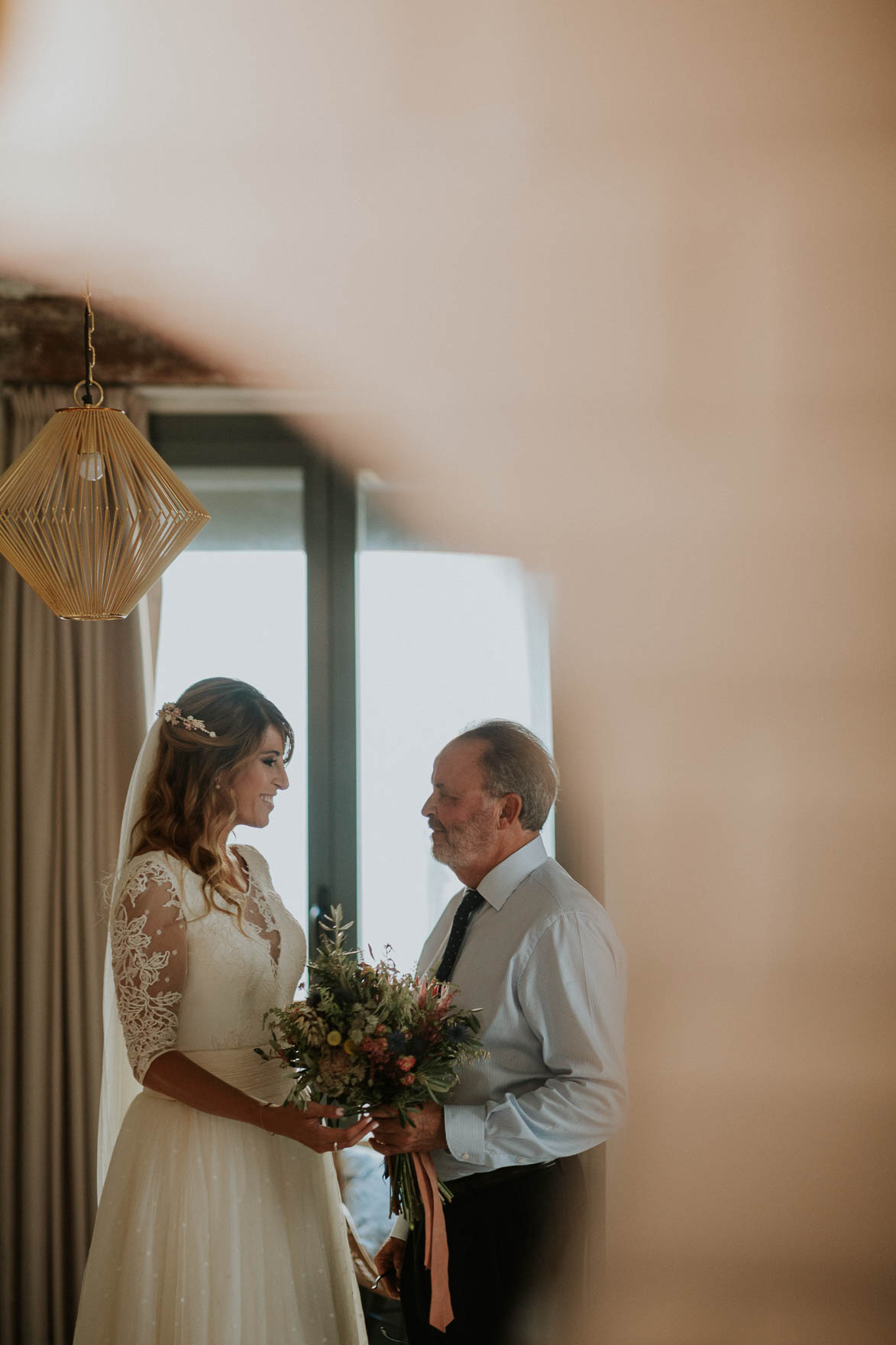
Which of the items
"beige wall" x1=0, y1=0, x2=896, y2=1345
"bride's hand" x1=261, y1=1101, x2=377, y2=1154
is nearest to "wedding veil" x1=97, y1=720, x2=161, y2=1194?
"bride's hand" x1=261, y1=1101, x2=377, y2=1154

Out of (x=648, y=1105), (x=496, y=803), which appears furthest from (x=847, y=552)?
(x=496, y=803)

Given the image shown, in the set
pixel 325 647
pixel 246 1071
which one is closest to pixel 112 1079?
pixel 246 1071

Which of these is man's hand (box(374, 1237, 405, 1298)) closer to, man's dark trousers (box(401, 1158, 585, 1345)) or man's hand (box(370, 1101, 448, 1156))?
man's dark trousers (box(401, 1158, 585, 1345))

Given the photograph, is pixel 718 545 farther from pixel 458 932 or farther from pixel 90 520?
pixel 458 932

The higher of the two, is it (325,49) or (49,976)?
(325,49)

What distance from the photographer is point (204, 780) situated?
210 cm

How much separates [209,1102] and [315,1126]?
9.1 inches

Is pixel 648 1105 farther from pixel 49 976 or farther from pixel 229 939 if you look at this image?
pixel 49 976

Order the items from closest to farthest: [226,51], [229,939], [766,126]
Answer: [766,126] → [226,51] → [229,939]

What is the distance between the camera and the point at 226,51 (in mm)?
586

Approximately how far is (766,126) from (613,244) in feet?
0.30

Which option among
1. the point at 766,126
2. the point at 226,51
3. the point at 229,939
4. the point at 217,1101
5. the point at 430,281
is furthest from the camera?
the point at 229,939

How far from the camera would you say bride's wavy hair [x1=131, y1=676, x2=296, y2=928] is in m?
2.08

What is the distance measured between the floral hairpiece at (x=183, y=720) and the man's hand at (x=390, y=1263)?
107 cm
